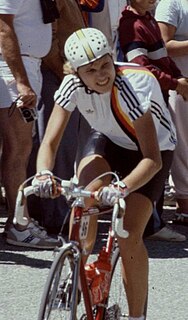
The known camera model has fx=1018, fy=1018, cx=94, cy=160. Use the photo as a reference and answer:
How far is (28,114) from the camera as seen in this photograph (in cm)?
653

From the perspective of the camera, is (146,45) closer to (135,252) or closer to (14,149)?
(14,149)

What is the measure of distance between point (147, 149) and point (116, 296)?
898 millimetres

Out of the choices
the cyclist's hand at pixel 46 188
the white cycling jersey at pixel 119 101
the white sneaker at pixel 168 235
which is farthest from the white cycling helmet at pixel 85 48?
the white sneaker at pixel 168 235

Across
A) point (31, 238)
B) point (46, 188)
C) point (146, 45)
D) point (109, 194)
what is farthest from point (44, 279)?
point (109, 194)

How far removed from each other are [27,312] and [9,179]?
1.43m

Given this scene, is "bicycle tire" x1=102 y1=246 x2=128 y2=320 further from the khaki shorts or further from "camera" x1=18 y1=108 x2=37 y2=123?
the khaki shorts

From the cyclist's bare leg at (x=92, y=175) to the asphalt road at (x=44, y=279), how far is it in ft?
3.19

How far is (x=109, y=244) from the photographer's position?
4.82 m

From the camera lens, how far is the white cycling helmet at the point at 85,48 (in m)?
4.50

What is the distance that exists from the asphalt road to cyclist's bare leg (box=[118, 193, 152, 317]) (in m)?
0.80

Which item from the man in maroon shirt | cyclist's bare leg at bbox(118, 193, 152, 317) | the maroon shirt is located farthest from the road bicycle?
the maroon shirt

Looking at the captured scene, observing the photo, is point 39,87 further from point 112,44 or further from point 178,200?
point 178,200

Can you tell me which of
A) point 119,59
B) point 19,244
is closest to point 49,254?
point 19,244

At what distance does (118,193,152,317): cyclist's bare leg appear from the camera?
15.3 feet
